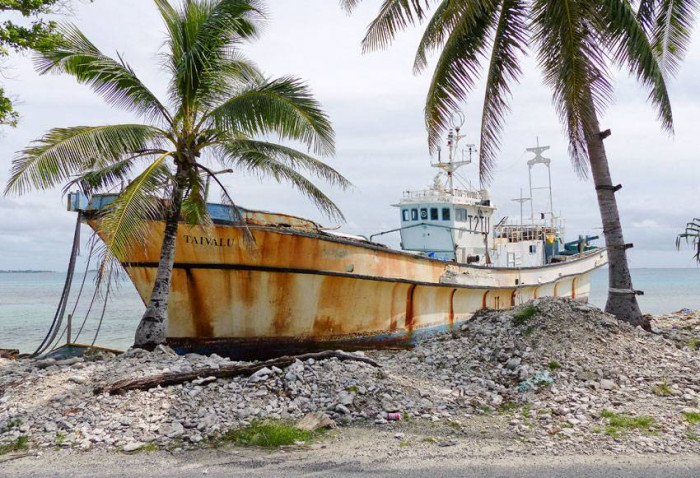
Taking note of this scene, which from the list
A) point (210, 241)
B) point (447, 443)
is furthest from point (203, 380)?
point (210, 241)

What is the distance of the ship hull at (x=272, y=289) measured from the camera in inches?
474

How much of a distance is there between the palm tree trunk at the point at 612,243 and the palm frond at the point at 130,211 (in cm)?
791

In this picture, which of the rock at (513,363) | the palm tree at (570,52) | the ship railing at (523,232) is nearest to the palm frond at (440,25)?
the palm tree at (570,52)

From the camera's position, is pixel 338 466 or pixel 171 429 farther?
pixel 171 429

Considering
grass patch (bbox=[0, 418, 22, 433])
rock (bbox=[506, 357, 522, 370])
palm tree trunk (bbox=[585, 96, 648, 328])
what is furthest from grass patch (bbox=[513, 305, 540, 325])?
grass patch (bbox=[0, 418, 22, 433])

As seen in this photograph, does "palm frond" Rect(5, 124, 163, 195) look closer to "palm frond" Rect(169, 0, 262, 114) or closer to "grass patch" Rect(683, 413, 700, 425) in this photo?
"palm frond" Rect(169, 0, 262, 114)

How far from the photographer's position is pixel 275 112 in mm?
9195

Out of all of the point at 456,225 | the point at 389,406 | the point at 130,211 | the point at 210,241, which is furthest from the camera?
the point at 456,225

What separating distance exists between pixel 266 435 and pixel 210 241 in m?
6.79

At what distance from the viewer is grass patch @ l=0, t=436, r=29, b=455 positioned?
5.75 metres

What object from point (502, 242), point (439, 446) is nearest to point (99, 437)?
point (439, 446)

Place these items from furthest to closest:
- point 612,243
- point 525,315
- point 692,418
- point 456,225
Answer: point 456,225
point 612,243
point 525,315
point 692,418

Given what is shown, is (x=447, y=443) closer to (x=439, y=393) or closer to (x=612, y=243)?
(x=439, y=393)

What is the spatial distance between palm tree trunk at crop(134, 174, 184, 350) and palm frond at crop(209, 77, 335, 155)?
1.45m
